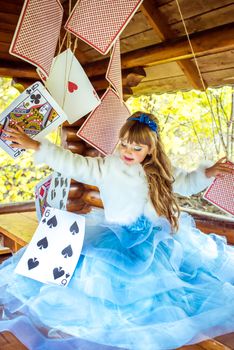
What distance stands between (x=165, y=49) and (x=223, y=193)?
142 cm

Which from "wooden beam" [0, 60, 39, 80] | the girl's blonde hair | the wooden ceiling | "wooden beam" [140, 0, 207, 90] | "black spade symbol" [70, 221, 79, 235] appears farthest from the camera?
"wooden beam" [0, 60, 39, 80]

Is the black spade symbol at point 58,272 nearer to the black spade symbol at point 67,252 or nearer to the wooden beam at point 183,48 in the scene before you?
the black spade symbol at point 67,252

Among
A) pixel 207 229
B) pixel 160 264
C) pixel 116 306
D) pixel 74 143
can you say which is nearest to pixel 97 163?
pixel 160 264

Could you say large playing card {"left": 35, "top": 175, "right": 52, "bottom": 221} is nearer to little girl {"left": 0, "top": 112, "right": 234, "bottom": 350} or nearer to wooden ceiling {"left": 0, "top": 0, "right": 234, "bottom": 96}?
little girl {"left": 0, "top": 112, "right": 234, "bottom": 350}

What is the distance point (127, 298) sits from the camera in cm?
169

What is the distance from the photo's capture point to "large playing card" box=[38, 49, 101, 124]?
209 centimetres

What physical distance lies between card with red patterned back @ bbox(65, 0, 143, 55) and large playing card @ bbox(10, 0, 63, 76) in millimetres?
94

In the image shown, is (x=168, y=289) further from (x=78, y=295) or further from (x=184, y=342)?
(x=78, y=295)

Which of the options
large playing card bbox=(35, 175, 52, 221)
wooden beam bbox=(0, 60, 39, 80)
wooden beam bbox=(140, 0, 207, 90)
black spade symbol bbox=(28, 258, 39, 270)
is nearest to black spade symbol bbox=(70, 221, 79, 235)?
black spade symbol bbox=(28, 258, 39, 270)

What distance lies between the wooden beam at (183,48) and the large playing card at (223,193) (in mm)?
991

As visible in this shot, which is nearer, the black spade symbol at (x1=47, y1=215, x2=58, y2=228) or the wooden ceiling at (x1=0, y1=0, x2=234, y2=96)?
the black spade symbol at (x1=47, y1=215, x2=58, y2=228)

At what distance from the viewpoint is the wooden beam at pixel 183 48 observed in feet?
8.36

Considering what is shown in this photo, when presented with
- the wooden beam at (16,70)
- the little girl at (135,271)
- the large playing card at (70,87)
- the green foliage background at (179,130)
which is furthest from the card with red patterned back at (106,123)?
the green foliage background at (179,130)

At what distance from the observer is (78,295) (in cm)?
171
